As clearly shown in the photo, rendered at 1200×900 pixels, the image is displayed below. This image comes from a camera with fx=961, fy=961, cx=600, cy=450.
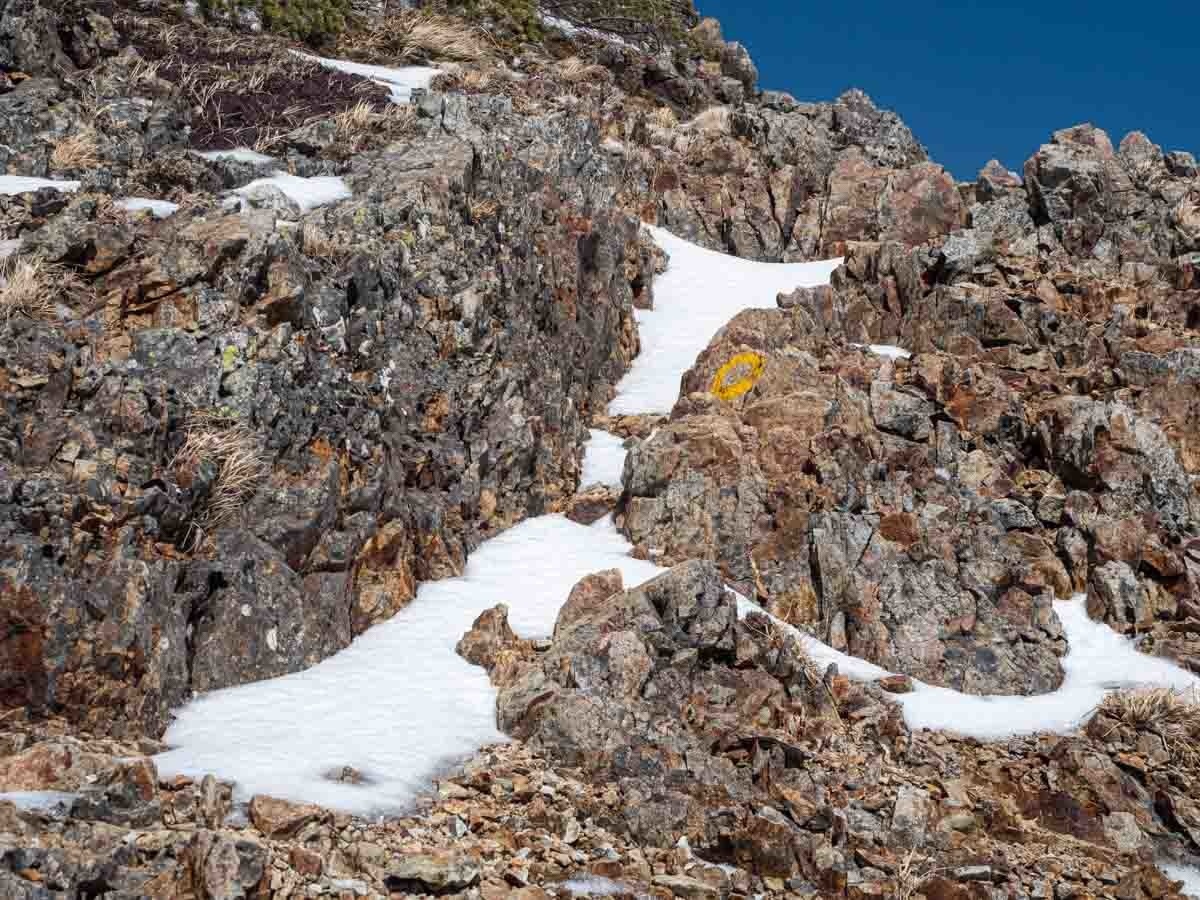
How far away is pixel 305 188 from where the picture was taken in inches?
560

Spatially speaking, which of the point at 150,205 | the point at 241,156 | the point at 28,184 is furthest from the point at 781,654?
the point at 241,156

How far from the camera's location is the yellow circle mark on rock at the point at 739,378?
15969 mm

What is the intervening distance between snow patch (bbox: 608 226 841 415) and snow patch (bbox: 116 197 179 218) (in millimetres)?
8388

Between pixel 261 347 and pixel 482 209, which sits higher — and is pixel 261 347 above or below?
below

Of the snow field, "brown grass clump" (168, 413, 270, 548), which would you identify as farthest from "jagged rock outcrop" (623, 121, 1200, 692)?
the snow field

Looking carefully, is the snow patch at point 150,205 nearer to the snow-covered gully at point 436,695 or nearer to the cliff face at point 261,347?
the cliff face at point 261,347

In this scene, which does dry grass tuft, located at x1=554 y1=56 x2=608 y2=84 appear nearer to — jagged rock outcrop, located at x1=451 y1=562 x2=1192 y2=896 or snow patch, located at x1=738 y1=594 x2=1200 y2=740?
snow patch, located at x1=738 y1=594 x2=1200 y2=740

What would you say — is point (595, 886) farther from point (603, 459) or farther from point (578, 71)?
point (578, 71)

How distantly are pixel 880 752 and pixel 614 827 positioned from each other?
344cm

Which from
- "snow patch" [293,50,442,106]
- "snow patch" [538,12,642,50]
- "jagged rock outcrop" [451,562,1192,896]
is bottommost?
"jagged rock outcrop" [451,562,1192,896]

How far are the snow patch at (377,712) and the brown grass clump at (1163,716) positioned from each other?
5.57 meters

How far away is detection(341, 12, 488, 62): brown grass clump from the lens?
2572cm

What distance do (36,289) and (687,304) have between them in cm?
1526

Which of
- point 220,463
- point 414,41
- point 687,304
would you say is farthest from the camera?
point 414,41
